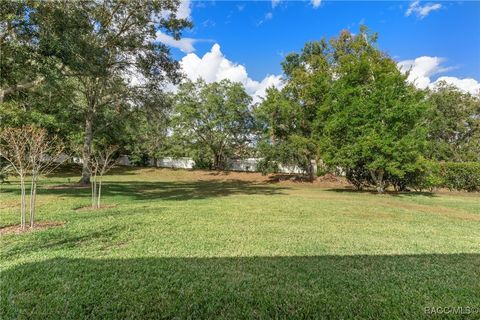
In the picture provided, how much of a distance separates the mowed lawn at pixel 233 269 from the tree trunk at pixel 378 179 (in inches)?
302

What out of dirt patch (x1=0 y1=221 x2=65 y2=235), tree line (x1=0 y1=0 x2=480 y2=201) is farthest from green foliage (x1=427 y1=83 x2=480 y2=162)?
dirt patch (x1=0 y1=221 x2=65 y2=235)

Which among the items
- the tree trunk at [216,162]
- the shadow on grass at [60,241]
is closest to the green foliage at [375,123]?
the shadow on grass at [60,241]

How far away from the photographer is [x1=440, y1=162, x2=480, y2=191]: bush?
1503 centimetres

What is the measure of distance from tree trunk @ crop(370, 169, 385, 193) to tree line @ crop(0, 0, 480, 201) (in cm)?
9

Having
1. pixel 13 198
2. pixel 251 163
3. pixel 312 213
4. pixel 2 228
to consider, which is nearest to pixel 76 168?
pixel 251 163

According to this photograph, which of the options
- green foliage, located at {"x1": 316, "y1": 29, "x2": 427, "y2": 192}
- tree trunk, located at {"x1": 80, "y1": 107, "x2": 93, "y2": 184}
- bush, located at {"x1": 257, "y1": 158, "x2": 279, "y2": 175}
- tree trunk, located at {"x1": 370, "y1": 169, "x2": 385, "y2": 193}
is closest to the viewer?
green foliage, located at {"x1": 316, "y1": 29, "x2": 427, "y2": 192}

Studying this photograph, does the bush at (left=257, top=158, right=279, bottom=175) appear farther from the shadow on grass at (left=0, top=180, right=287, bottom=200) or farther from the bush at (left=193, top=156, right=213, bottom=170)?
the shadow on grass at (left=0, top=180, right=287, bottom=200)

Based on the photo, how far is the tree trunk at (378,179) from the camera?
14.3 m

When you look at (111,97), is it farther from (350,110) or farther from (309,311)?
(309,311)

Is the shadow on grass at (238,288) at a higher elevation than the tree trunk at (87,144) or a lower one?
lower

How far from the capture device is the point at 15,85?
8766 millimetres

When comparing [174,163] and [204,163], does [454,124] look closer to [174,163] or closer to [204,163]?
[204,163]

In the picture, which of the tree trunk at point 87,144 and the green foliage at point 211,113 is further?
the green foliage at point 211,113

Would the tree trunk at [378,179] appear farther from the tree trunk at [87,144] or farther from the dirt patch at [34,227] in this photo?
the tree trunk at [87,144]
